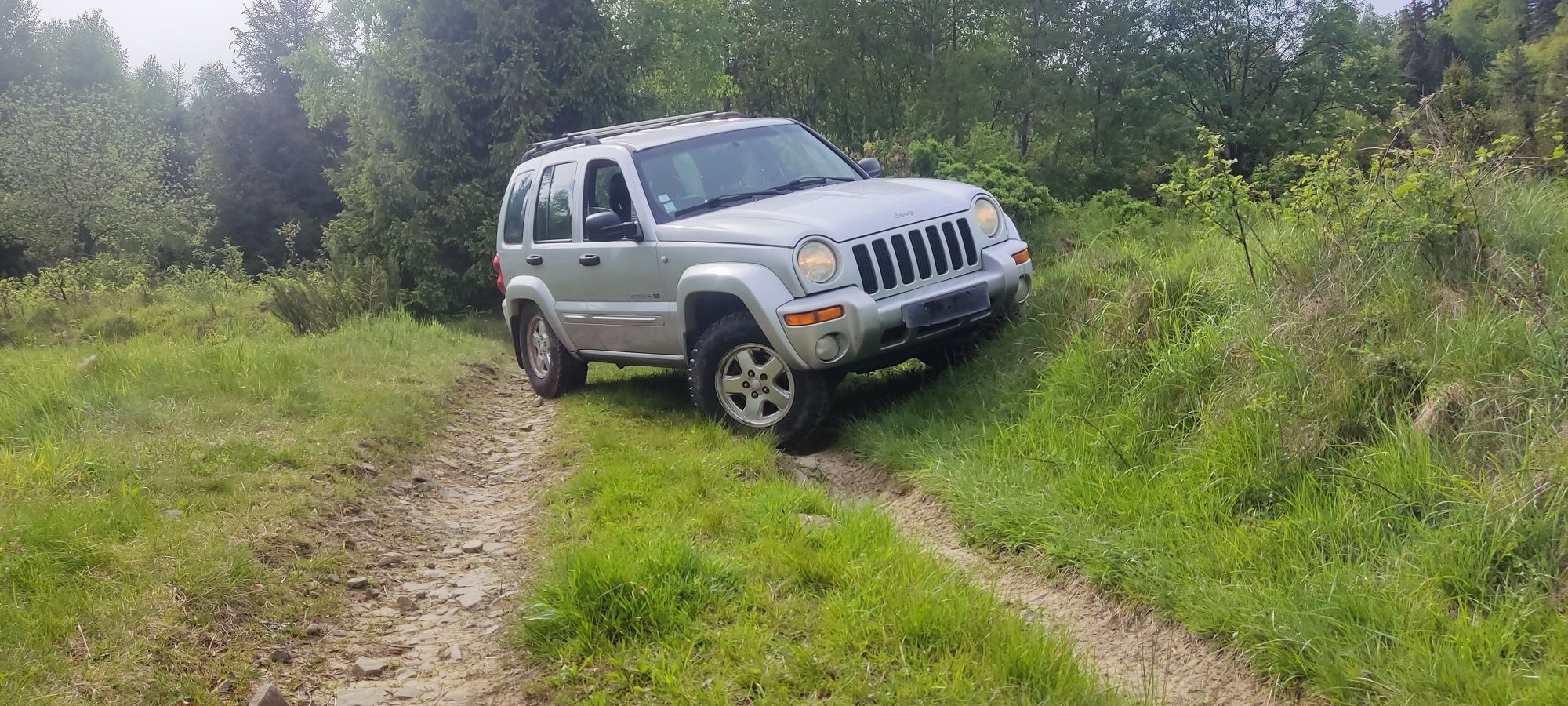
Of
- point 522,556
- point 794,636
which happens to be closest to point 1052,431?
point 794,636

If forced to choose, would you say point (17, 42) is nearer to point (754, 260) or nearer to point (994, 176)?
point (994, 176)

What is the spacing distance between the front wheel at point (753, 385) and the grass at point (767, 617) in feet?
3.53

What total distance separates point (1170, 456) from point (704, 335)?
297cm

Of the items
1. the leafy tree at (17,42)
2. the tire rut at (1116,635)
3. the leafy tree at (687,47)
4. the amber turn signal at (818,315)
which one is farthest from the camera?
the leafy tree at (17,42)

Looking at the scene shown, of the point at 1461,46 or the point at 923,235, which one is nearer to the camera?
the point at 923,235

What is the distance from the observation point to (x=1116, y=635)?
11.9 feet

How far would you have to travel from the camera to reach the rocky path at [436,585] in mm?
3670

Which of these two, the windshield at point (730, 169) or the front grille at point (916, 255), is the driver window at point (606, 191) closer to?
the windshield at point (730, 169)

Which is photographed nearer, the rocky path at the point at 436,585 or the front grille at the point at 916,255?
the rocky path at the point at 436,585

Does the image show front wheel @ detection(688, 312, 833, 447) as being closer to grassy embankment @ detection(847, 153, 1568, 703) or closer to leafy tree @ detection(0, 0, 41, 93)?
grassy embankment @ detection(847, 153, 1568, 703)

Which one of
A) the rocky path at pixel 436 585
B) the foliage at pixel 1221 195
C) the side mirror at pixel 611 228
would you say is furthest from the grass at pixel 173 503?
the foliage at pixel 1221 195

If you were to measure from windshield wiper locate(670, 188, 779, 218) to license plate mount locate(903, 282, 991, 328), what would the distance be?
149 cm

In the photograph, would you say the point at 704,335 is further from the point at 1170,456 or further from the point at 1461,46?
the point at 1461,46

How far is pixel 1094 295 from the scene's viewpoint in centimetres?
629
